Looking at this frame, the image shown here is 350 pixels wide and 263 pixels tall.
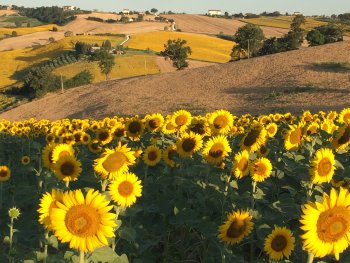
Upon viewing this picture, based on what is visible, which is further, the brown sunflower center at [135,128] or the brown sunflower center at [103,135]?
the brown sunflower center at [103,135]

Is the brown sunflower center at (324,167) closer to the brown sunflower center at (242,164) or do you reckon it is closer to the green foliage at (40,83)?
the brown sunflower center at (242,164)

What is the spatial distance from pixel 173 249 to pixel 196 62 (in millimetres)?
100981

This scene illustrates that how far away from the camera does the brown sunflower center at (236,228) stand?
4.55 metres

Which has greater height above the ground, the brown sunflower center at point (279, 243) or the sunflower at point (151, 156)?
the brown sunflower center at point (279, 243)

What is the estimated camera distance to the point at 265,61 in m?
54.1

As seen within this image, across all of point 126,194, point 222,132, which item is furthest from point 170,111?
point 126,194

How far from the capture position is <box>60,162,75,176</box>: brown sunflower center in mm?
5785

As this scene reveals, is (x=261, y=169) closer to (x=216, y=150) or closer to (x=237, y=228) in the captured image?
(x=216, y=150)

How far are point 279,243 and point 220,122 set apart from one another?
3.80m

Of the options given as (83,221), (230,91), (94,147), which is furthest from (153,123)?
(230,91)

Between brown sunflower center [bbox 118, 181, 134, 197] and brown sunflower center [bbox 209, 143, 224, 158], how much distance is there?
5.86 feet

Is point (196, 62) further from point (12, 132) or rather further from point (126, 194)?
point (126, 194)

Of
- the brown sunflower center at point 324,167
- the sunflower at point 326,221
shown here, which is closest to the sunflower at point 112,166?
the brown sunflower center at point 324,167

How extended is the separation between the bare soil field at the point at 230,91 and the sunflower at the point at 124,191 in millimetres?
30989
